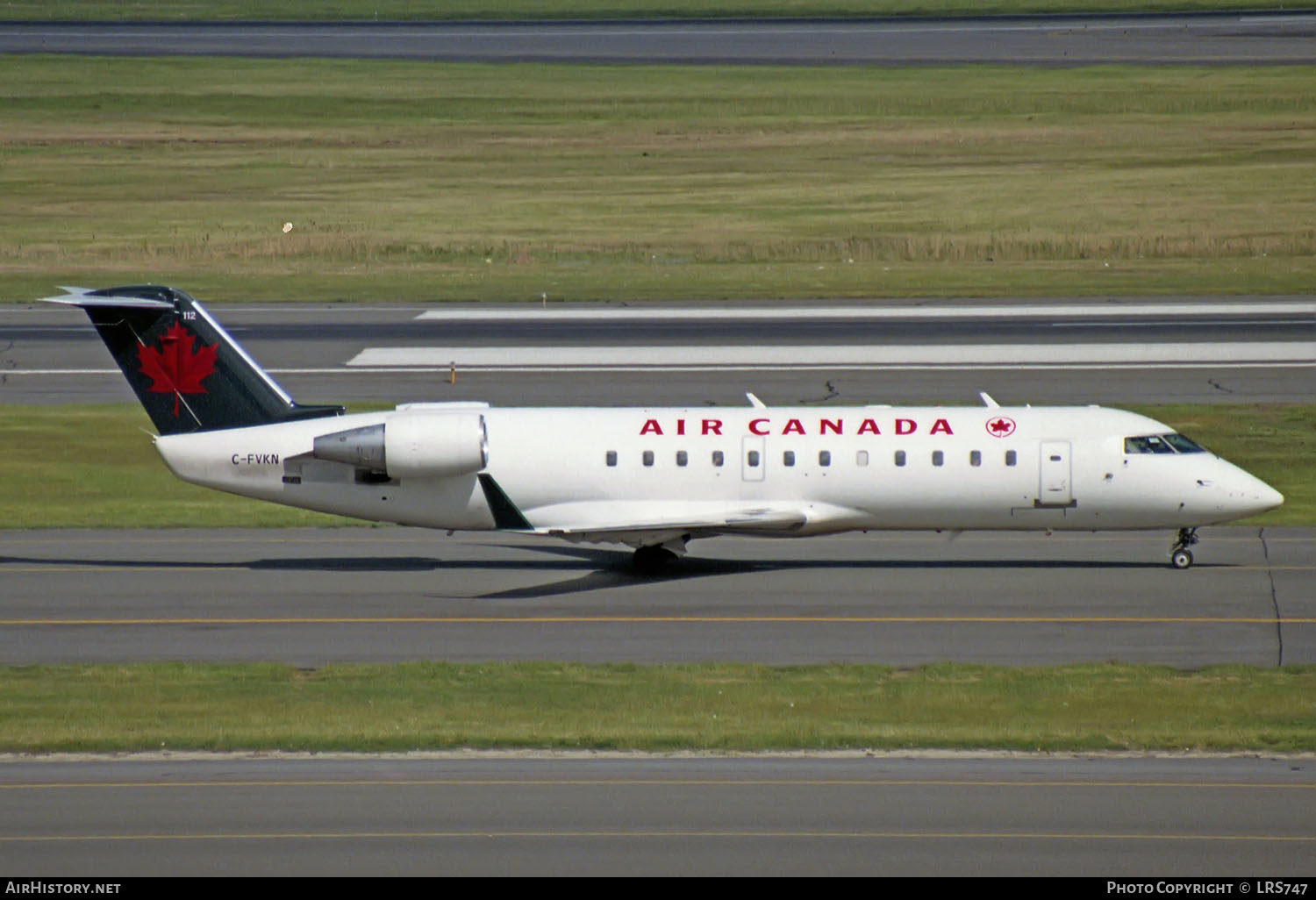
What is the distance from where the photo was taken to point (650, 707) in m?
23.5

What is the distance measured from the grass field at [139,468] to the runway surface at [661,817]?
1627 centimetres

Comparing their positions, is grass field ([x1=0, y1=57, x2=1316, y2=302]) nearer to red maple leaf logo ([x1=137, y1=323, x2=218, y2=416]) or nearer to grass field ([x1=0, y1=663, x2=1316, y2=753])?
red maple leaf logo ([x1=137, y1=323, x2=218, y2=416])

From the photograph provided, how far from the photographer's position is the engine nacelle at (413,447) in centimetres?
3088

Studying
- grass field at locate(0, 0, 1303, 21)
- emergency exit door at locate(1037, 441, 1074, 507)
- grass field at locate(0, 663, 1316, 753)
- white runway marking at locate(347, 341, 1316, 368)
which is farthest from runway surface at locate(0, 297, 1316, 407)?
grass field at locate(0, 0, 1303, 21)

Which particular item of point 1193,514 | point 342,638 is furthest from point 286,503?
point 1193,514

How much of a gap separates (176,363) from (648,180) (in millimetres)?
64247

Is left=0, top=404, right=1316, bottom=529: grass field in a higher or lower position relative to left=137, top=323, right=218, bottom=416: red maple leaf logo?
lower

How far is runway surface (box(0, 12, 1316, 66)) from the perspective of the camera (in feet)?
403

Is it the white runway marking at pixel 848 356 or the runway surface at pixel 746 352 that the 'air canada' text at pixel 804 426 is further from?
the white runway marking at pixel 848 356

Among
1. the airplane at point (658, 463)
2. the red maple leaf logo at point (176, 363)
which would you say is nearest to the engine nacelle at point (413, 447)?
the airplane at point (658, 463)

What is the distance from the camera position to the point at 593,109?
110875 mm

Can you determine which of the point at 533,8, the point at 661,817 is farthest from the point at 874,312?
the point at 533,8

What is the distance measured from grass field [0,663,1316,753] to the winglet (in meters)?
5.33

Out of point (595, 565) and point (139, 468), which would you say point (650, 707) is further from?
point (139, 468)
